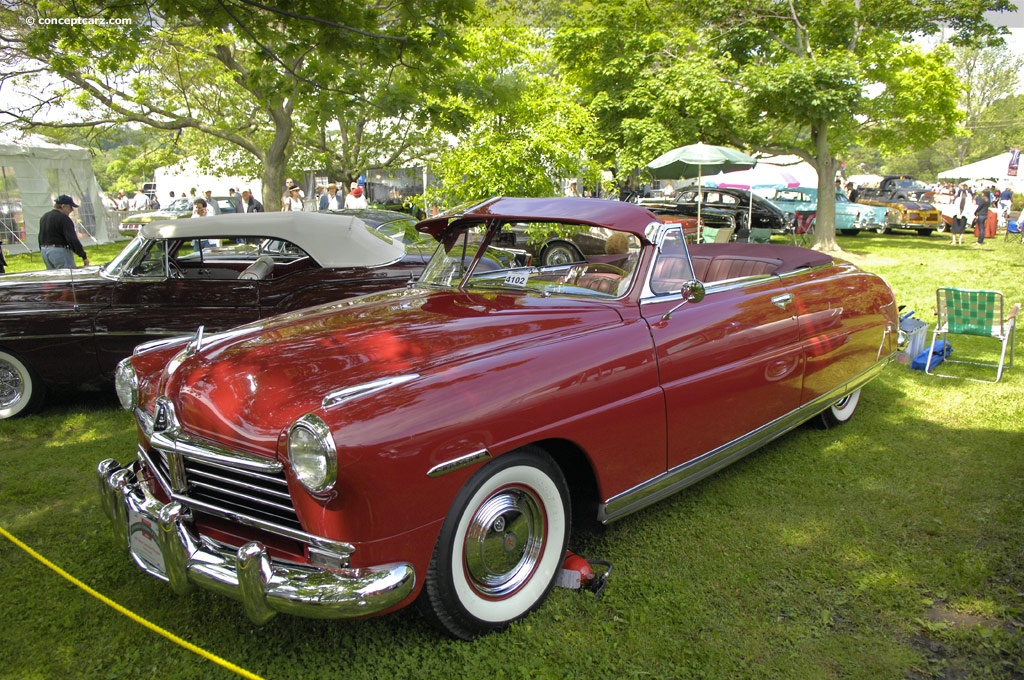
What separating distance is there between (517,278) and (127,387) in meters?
1.97

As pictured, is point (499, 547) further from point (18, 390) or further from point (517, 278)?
point (18, 390)

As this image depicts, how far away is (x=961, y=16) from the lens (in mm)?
14633

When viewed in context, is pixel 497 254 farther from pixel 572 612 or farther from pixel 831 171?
pixel 831 171

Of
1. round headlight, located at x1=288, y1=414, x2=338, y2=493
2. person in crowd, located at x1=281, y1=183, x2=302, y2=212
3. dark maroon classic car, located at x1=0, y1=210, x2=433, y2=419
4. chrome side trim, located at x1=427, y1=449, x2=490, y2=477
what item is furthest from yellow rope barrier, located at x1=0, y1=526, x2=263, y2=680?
person in crowd, located at x1=281, y1=183, x2=302, y2=212

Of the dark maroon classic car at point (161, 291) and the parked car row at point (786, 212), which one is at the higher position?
the parked car row at point (786, 212)

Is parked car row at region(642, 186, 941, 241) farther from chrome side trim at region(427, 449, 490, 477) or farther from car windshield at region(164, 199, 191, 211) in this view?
car windshield at region(164, 199, 191, 211)

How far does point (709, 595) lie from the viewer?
10.1 feet

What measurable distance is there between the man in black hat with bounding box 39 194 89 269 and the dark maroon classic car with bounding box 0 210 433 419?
3743mm

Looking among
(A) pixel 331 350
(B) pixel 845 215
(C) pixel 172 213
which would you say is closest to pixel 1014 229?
(B) pixel 845 215

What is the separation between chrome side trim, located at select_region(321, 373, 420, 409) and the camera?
93.6 inches

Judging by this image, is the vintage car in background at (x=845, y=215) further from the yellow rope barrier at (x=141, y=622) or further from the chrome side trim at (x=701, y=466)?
the yellow rope barrier at (x=141, y=622)

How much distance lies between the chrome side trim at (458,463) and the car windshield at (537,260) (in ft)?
4.05

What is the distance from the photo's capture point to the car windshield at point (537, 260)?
3.60 meters

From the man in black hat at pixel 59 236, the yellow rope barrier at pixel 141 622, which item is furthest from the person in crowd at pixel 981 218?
the yellow rope barrier at pixel 141 622
